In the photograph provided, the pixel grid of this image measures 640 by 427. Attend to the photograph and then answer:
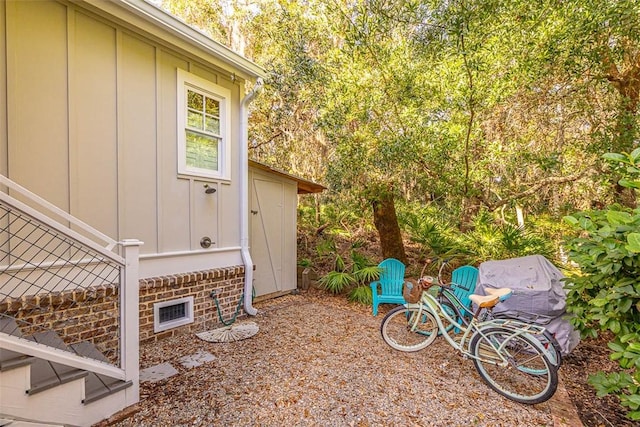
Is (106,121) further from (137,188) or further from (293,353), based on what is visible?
(293,353)

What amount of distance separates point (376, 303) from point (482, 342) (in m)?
2.02

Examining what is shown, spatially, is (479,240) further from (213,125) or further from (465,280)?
Result: (213,125)

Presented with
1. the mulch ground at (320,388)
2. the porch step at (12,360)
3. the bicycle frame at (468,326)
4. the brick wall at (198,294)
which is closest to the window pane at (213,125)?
the brick wall at (198,294)

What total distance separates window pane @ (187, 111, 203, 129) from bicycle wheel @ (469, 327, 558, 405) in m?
4.33

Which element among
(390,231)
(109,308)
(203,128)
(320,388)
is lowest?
(320,388)

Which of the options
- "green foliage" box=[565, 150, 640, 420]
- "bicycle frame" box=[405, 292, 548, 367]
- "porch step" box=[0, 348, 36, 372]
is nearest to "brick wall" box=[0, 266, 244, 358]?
"porch step" box=[0, 348, 36, 372]

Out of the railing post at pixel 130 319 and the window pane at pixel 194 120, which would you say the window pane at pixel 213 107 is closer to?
the window pane at pixel 194 120

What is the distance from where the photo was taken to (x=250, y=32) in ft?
27.1

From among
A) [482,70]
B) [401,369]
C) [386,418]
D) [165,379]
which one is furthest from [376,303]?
[482,70]

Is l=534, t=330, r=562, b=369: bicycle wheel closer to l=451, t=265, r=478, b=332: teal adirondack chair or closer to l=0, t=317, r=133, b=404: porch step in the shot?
l=451, t=265, r=478, b=332: teal adirondack chair

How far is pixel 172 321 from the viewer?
3.96 m

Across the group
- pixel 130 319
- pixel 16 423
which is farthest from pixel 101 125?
pixel 16 423

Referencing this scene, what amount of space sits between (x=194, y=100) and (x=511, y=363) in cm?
495

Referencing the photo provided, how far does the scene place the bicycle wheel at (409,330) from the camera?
11.9ft
